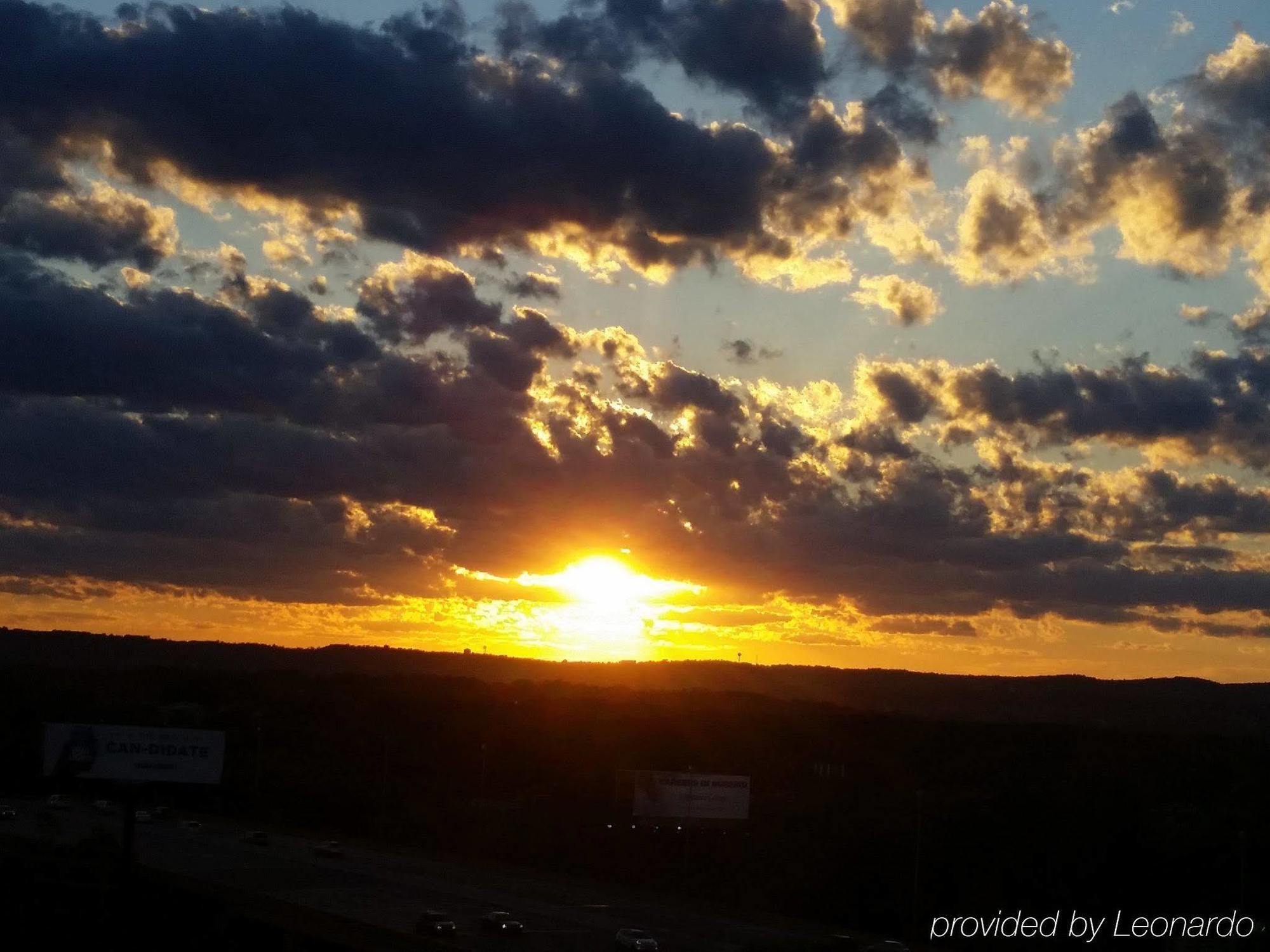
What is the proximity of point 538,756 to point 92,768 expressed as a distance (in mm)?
60365

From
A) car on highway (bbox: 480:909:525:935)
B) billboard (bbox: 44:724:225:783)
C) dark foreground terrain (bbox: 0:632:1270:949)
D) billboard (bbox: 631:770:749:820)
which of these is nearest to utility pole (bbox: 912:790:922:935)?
dark foreground terrain (bbox: 0:632:1270:949)

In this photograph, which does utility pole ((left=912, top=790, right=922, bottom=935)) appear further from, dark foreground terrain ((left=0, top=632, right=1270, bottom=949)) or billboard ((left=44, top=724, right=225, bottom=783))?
billboard ((left=44, top=724, right=225, bottom=783))

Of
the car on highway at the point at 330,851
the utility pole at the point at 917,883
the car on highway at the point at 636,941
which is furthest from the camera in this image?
the car on highway at the point at 330,851

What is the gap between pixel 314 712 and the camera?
150500 mm

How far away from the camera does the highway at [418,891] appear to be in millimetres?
53656

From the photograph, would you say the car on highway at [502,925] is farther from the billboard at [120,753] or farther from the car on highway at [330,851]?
the billboard at [120,753]

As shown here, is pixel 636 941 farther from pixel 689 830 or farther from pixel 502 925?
pixel 689 830

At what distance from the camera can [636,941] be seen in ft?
159

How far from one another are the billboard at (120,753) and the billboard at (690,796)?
2560 centimetres

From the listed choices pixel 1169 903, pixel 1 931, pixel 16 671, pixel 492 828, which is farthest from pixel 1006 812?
pixel 16 671

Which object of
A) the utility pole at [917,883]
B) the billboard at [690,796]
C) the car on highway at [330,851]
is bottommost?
the car on highway at [330,851]

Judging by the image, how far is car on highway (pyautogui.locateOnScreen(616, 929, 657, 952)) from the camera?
48125 mm

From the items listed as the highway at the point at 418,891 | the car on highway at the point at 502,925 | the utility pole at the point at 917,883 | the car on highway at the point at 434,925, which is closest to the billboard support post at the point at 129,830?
the highway at the point at 418,891

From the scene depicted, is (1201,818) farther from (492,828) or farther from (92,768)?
(92,768)
